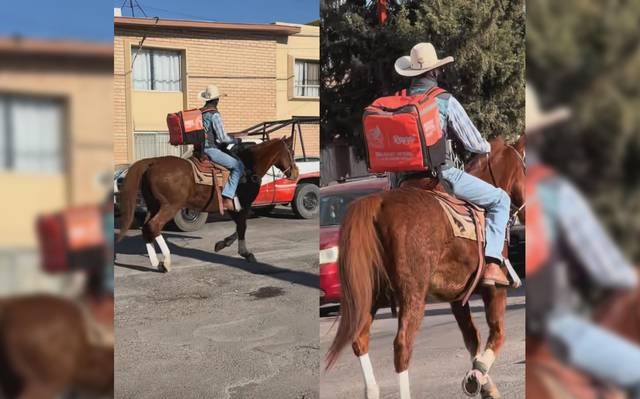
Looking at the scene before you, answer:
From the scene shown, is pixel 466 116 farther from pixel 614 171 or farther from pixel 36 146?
pixel 36 146

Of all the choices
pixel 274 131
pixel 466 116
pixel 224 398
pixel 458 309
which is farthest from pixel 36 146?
pixel 458 309

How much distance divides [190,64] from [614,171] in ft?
4.80

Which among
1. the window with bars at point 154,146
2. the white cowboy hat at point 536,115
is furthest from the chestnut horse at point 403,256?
the window with bars at point 154,146

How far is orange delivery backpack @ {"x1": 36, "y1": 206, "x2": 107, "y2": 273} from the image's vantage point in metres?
2.00

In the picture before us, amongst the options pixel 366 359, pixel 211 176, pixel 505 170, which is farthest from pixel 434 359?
pixel 211 176

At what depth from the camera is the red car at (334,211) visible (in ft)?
8.67

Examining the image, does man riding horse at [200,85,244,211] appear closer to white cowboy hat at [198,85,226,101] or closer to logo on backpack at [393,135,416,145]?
white cowboy hat at [198,85,226,101]

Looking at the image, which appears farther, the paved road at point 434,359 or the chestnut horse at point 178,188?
the paved road at point 434,359

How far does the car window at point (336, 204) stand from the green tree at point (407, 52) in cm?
18

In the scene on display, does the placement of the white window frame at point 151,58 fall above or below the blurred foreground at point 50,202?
above

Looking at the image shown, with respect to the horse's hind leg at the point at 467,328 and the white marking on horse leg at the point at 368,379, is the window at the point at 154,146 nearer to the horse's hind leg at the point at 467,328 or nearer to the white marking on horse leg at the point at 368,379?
the white marking on horse leg at the point at 368,379

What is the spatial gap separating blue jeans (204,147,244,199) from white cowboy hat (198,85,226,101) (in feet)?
0.64

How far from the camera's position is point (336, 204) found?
2.66 m

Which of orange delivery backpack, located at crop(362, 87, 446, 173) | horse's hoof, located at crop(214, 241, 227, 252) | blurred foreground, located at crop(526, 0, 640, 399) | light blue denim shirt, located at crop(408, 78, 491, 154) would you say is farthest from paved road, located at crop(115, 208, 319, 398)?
blurred foreground, located at crop(526, 0, 640, 399)
